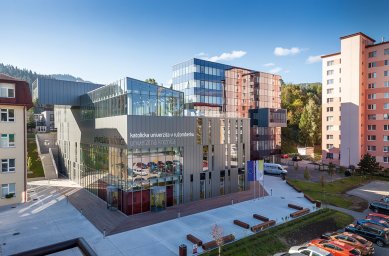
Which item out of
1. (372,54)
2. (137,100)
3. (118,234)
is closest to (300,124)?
(372,54)

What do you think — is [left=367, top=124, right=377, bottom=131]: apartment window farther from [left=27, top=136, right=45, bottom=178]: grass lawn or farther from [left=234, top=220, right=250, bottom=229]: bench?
[left=27, top=136, right=45, bottom=178]: grass lawn

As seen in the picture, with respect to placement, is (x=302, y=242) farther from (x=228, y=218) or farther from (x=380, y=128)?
(x=380, y=128)

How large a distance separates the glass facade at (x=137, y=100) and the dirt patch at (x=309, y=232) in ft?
53.8

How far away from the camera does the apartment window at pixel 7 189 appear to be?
28842 mm

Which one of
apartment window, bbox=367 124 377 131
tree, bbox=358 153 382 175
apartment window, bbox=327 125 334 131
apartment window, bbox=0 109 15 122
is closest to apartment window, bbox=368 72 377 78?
apartment window, bbox=367 124 377 131

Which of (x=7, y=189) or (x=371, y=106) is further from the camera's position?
(x=371, y=106)

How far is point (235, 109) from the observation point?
68.2 meters

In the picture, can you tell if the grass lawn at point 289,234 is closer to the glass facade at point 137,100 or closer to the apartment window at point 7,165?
the glass facade at point 137,100

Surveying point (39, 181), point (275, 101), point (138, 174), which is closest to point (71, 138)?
point (39, 181)

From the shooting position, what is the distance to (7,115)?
2947cm

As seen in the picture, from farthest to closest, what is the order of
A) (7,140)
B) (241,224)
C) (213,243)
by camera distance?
1. (7,140)
2. (241,224)
3. (213,243)

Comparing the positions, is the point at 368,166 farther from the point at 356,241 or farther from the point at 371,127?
the point at 356,241

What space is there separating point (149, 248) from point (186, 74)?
48.4 meters

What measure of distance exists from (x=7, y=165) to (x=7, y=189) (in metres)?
2.71
